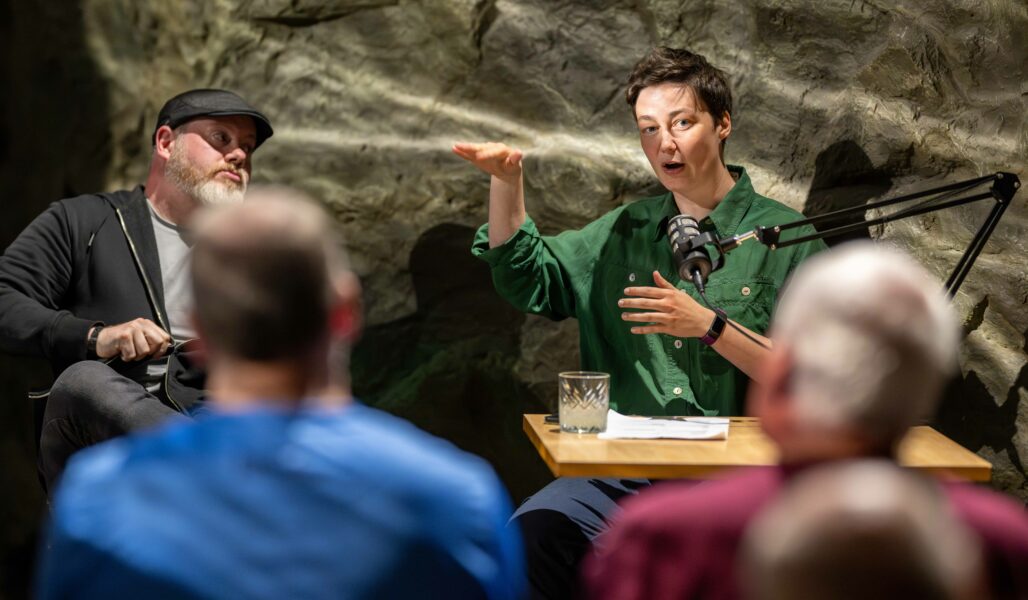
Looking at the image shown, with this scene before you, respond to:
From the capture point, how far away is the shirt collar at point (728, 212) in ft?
11.4

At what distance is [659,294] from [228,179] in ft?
4.83

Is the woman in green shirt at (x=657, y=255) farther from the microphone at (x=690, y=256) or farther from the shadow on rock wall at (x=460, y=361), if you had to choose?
the shadow on rock wall at (x=460, y=361)

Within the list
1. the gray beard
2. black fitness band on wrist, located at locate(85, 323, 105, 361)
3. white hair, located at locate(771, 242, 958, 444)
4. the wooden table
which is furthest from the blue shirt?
the gray beard

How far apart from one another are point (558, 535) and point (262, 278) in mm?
1801

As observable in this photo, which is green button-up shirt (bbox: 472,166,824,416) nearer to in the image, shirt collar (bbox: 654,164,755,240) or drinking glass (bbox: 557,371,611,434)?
shirt collar (bbox: 654,164,755,240)

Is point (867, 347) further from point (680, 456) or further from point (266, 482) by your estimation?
point (680, 456)

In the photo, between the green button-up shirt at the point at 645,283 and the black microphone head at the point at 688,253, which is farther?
the green button-up shirt at the point at 645,283

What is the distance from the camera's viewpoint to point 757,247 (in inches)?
135

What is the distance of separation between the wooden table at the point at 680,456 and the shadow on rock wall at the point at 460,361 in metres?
1.24

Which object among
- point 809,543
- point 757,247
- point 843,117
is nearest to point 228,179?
point 757,247

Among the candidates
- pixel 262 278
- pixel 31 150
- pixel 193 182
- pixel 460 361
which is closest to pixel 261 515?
pixel 262 278

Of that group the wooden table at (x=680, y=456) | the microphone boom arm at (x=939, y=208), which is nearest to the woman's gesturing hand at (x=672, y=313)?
the microphone boom arm at (x=939, y=208)

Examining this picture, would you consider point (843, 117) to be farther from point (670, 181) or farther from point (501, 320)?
point (501, 320)

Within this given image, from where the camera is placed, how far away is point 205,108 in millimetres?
3793
